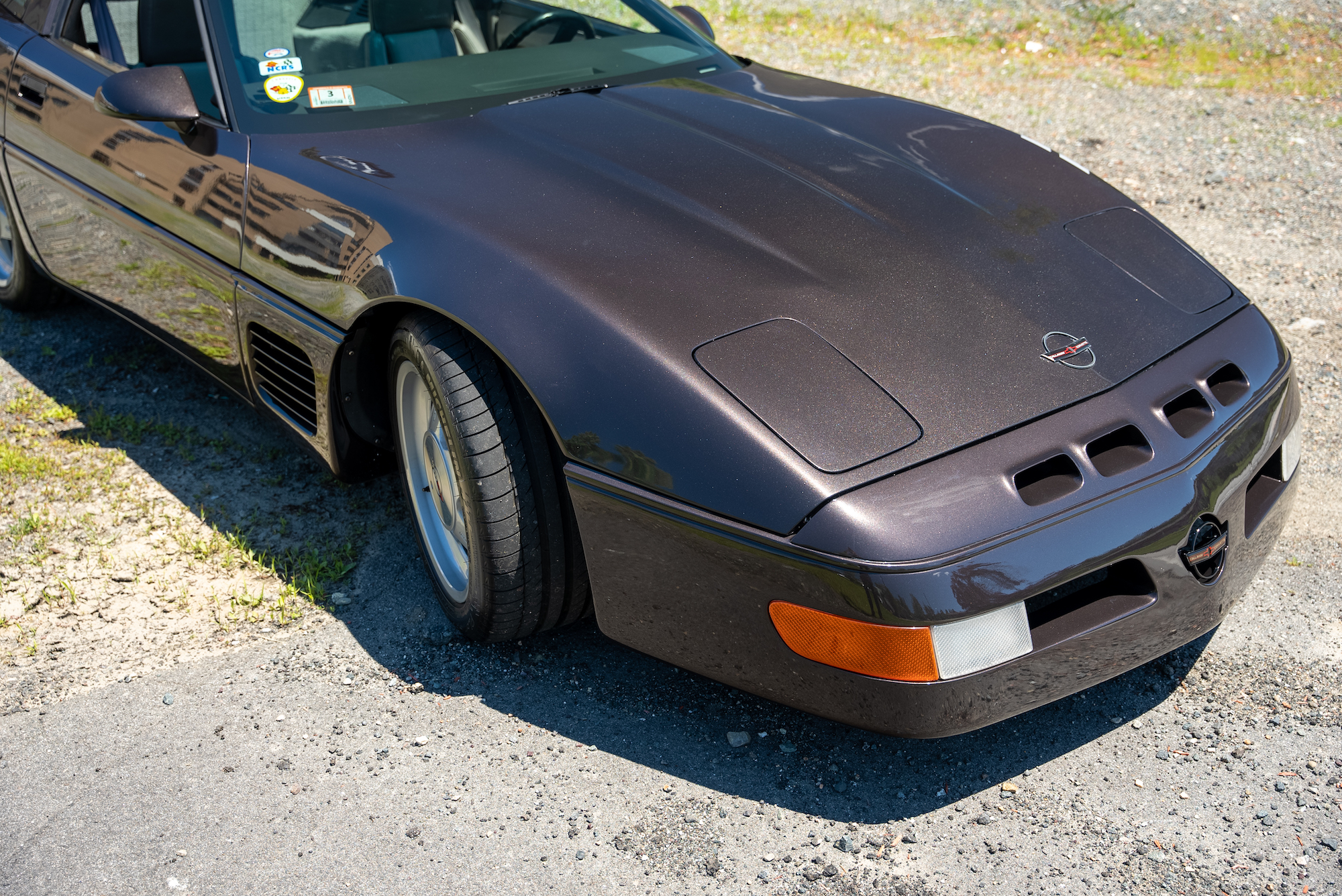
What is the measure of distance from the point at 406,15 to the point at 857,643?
2.37 metres

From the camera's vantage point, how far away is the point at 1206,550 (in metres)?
1.96

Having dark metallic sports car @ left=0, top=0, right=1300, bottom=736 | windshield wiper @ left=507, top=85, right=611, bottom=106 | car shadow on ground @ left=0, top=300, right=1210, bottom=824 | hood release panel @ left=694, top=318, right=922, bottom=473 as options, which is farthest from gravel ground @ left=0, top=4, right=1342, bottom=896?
windshield wiper @ left=507, top=85, right=611, bottom=106

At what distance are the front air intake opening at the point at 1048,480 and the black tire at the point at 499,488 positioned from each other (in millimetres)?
877

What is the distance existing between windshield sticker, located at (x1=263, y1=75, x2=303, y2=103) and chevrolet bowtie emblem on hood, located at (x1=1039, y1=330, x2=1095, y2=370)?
1878 millimetres

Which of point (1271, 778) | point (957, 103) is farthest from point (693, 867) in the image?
point (957, 103)

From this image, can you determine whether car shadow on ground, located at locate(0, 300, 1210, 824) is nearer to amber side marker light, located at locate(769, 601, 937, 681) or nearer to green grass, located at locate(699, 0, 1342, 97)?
amber side marker light, located at locate(769, 601, 937, 681)

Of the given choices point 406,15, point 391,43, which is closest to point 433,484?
point 391,43

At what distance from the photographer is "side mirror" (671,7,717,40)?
3459mm

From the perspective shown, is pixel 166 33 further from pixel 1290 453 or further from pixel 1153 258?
pixel 1290 453

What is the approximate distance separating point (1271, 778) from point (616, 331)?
Result: 4.90 feet

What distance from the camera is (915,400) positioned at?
1899 mm

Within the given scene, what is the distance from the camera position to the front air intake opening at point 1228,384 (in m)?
2.10

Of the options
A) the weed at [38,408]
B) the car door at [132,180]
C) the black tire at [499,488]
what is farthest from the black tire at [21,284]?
the black tire at [499,488]

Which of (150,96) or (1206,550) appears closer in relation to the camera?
(1206,550)
